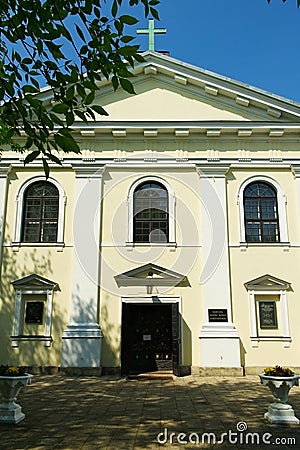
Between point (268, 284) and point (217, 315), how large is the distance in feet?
6.11

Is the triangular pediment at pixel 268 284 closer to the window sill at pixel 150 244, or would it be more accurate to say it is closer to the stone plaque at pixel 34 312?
the window sill at pixel 150 244

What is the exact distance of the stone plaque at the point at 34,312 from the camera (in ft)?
44.1

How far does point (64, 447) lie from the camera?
5.85m

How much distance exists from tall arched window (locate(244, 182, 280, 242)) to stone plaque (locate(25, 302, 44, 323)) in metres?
6.88

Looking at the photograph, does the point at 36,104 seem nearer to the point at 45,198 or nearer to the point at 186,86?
the point at 45,198

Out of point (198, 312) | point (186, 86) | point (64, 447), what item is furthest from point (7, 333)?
point (186, 86)

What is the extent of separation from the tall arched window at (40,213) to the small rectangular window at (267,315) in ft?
22.5

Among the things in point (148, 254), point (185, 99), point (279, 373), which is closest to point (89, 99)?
point (279, 373)

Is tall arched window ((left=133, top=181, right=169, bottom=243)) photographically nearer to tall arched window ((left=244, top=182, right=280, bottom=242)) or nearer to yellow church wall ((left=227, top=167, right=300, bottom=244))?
yellow church wall ((left=227, top=167, right=300, bottom=244))

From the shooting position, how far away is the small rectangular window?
13.3 m

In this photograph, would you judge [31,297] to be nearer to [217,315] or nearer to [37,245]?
[37,245]

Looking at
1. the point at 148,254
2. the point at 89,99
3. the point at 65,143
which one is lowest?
the point at 65,143

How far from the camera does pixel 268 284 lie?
1348 centimetres

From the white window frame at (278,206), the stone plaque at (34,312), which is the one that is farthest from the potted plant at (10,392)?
the white window frame at (278,206)
